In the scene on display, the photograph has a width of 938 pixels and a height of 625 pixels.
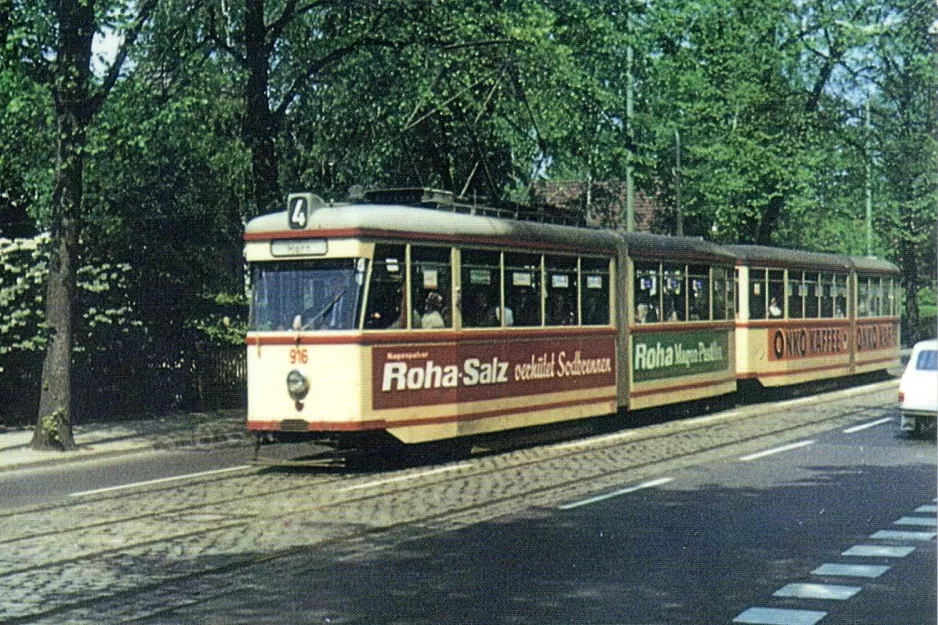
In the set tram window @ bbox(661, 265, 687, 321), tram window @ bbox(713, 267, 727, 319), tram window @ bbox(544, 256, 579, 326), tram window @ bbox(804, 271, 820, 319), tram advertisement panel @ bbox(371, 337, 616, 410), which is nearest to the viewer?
tram advertisement panel @ bbox(371, 337, 616, 410)

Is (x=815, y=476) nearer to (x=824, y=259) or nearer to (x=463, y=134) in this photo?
(x=463, y=134)

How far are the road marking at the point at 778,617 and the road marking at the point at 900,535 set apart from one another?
10.9 feet

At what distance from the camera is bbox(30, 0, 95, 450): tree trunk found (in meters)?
20.0

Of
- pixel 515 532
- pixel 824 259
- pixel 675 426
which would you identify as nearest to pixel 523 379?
pixel 675 426

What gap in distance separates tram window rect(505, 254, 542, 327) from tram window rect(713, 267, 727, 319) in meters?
7.56

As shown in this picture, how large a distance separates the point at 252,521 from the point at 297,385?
4.44 metres

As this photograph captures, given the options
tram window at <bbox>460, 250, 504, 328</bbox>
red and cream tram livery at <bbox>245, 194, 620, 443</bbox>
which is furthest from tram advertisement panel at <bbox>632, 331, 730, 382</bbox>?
tram window at <bbox>460, 250, 504, 328</bbox>

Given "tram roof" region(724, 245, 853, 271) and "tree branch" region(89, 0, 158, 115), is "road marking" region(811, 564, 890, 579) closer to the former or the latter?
"tree branch" region(89, 0, 158, 115)

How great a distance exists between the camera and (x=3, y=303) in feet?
76.5

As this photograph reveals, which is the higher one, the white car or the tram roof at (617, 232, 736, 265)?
the tram roof at (617, 232, 736, 265)

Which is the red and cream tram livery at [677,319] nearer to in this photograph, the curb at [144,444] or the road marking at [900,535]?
the curb at [144,444]

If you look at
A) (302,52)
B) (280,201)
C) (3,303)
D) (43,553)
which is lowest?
(43,553)

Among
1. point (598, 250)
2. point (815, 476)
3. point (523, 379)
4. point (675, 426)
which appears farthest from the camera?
point (675, 426)

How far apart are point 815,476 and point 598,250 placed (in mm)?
6960
